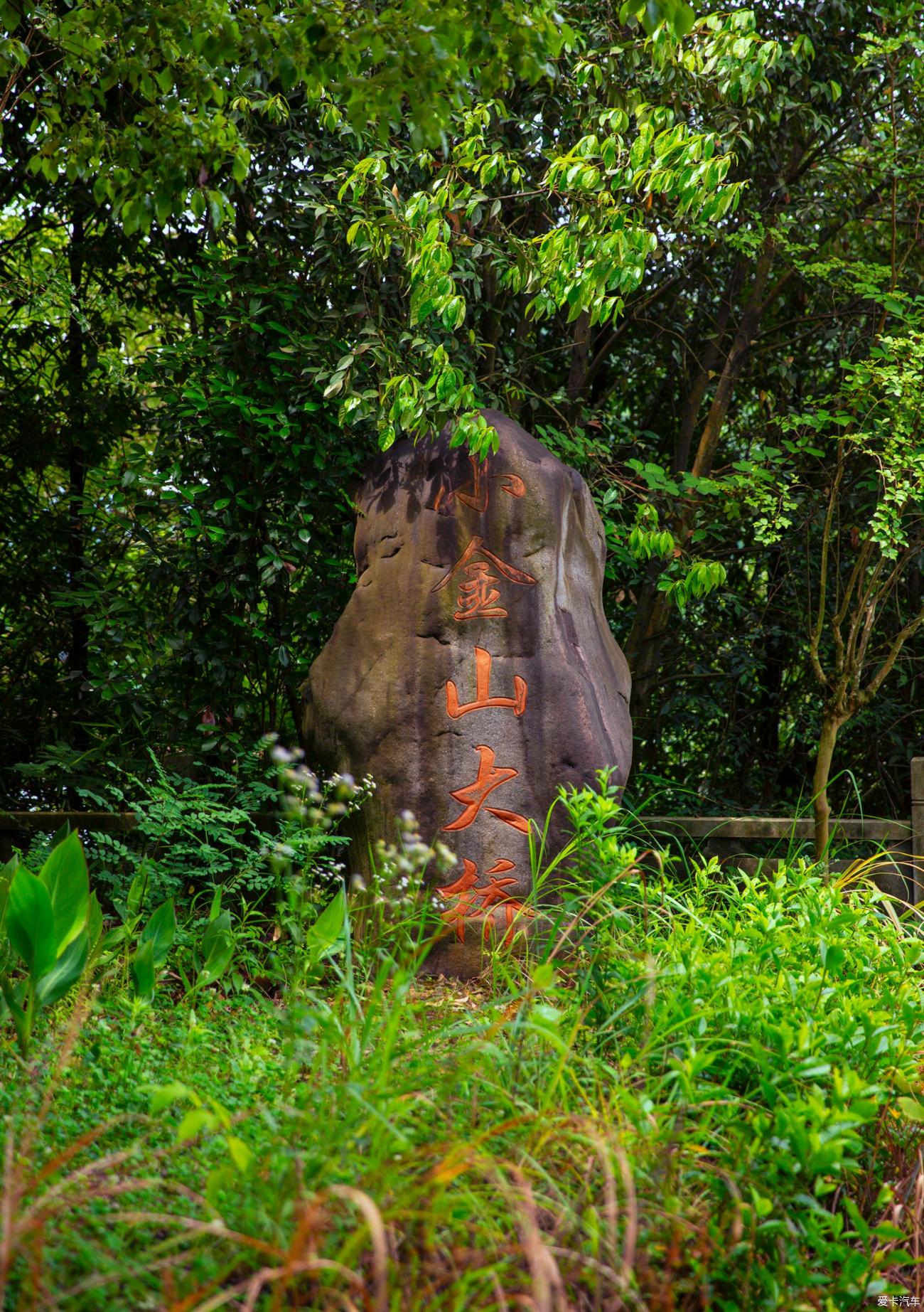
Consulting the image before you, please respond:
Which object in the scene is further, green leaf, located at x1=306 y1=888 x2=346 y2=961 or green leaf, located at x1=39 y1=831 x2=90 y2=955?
green leaf, located at x1=306 y1=888 x2=346 y2=961

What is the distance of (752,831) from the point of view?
4.28 m

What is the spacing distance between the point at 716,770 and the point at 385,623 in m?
3.06

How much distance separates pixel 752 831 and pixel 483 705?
4.62 ft

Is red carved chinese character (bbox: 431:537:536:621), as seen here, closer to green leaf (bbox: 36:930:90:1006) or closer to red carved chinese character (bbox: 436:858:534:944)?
red carved chinese character (bbox: 436:858:534:944)

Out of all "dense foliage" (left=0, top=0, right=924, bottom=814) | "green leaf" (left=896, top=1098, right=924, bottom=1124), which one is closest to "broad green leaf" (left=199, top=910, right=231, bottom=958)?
"dense foliage" (left=0, top=0, right=924, bottom=814)

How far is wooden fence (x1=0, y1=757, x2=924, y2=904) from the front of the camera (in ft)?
13.4

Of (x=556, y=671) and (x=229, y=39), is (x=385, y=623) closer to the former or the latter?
(x=556, y=671)

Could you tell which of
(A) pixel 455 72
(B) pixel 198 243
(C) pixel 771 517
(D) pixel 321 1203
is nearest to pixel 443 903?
(D) pixel 321 1203

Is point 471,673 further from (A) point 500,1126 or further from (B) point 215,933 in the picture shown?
(A) point 500,1126

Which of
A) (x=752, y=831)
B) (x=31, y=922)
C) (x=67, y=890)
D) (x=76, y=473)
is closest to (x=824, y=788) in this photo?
(x=752, y=831)

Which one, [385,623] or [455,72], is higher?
[455,72]

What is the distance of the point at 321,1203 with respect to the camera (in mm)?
1567

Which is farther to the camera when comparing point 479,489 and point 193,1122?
point 479,489

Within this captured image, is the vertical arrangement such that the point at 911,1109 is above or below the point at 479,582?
below
